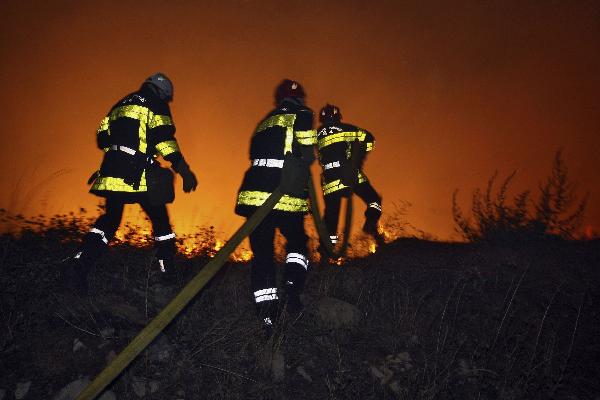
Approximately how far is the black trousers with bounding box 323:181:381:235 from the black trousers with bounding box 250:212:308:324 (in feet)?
7.24

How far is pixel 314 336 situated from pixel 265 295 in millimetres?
501

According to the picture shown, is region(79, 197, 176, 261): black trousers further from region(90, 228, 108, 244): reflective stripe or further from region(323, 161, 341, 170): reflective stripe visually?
region(323, 161, 341, 170): reflective stripe

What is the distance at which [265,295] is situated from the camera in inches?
122

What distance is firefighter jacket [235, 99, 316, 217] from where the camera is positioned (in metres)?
3.33

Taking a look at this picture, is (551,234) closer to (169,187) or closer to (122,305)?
(169,187)

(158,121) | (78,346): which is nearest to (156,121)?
(158,121)

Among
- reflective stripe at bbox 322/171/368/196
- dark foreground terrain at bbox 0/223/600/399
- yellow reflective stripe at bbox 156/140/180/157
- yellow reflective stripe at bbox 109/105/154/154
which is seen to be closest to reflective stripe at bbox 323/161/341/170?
reflective stripe at bbox 322/171/368/196

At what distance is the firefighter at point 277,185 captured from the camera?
331cm

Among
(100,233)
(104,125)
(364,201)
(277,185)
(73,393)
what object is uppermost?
(104,125)

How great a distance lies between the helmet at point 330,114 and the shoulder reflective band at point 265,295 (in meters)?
3.28

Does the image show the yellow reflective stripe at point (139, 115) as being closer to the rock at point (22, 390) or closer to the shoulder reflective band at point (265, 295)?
the shoulder reflective band at point (265, 295)

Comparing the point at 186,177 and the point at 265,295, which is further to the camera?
the point at 186,177

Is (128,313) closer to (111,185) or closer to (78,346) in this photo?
(78,346)

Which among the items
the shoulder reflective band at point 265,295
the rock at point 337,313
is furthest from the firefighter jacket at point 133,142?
the rock at point 337,313
